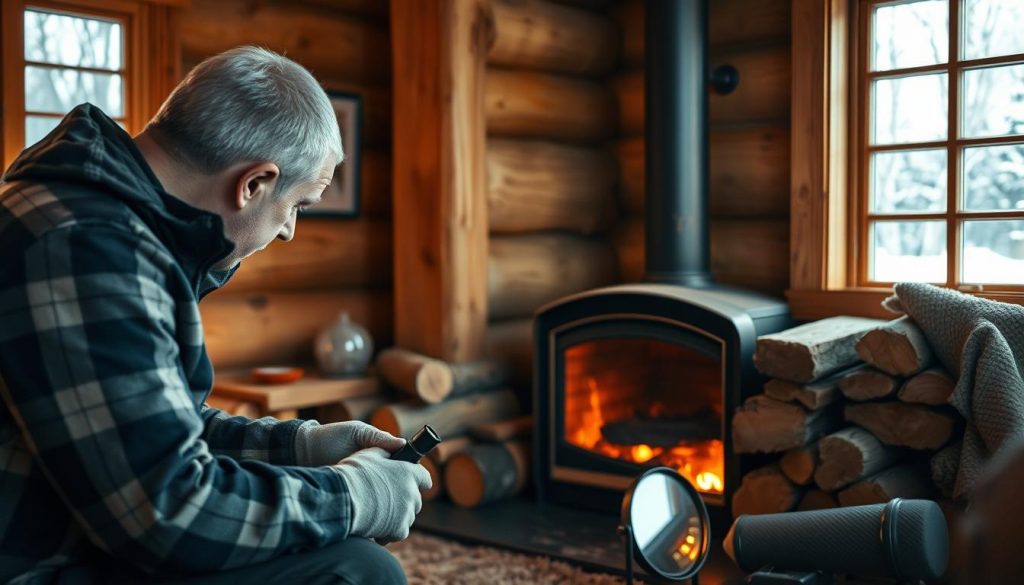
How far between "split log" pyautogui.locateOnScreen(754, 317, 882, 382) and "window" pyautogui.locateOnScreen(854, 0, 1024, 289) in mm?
634

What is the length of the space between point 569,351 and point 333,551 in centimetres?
241

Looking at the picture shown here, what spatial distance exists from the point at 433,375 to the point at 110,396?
2646 mm

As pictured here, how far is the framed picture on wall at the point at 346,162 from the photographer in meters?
4.27

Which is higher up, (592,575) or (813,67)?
(813,67)

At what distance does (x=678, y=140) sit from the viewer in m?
3.89

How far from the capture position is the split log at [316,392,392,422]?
13.0 ft

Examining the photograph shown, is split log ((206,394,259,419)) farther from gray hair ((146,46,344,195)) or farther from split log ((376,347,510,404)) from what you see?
gray hair ((146,46,344,195))

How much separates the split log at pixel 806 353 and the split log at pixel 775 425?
0.33 feet

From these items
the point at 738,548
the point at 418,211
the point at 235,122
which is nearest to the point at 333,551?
the point at 235,122

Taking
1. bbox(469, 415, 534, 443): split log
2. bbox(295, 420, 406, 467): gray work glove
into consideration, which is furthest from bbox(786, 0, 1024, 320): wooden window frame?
bbox(295, 420, 406, 467): gray work glove

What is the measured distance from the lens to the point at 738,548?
2.51m

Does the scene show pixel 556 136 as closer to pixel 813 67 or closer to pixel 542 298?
pixel 542 298

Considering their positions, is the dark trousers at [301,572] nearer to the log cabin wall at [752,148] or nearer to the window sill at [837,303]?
the window sill at [837,303]

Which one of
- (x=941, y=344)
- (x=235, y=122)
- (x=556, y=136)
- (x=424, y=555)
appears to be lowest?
(x=424, y=555)
